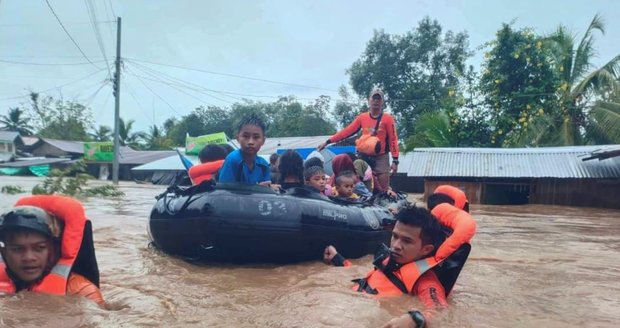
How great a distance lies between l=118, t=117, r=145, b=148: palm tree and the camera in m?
44.1

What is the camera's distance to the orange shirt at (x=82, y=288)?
2.90m

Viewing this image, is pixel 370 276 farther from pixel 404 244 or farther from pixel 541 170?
pixel 541 170

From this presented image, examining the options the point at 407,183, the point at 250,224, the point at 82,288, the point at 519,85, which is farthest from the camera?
the point at 407,183

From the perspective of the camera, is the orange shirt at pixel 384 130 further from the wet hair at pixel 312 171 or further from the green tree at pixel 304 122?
the green tree at pixel 304 122

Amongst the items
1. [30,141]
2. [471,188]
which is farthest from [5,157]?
[471,188]

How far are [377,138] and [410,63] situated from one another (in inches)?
974

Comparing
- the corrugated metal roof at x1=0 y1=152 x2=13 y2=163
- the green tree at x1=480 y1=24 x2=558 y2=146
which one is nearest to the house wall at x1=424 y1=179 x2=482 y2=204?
the green tree at x1=480 y1=24 x2=558 y2=146

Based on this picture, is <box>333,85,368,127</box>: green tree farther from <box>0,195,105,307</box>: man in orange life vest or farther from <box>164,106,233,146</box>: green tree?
<box>0,195,105,307</box>: man in orange life vest

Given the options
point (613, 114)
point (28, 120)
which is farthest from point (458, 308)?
point (28, 120)

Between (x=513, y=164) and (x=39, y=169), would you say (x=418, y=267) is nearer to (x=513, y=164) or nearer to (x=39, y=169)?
(x=513, y=164)

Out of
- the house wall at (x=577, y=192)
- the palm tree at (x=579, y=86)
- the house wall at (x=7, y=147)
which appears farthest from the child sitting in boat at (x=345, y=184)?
the house wall at (x=7, y=147)

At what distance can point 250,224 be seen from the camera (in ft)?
13.5

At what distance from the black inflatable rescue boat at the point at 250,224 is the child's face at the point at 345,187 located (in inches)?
32.6

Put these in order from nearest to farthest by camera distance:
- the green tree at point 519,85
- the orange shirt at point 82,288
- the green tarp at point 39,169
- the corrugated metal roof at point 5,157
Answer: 1. the orange shirt at point 82,288
2. the green tree at point 519,85
3. the green tarp at point 39,169
4. the corrugated metal roof at point 5,157
